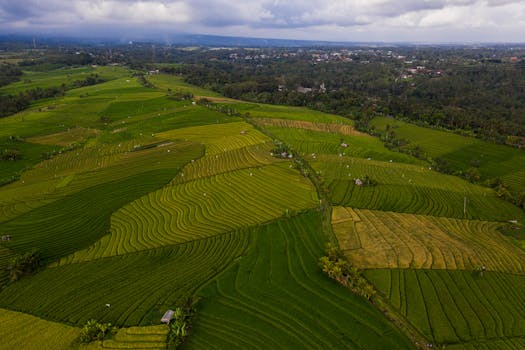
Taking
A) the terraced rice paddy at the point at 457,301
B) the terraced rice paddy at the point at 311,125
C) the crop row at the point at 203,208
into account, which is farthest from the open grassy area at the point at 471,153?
the crop row at the point at 203,208

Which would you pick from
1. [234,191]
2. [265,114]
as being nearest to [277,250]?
[234,191]

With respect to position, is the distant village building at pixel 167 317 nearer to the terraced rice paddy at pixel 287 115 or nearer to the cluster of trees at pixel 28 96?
the terraced rice paddy at pixel 287 115

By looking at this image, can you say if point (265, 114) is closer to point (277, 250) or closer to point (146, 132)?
point (146, 132)

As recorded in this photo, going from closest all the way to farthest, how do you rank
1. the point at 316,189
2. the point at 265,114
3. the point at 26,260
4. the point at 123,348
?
the point at 123,348, the point at 26,260, the point at 316,189, the point at 265,114

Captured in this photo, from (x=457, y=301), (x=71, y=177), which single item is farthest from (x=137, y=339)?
(x=71, y=177)

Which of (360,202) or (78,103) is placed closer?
(360,202)

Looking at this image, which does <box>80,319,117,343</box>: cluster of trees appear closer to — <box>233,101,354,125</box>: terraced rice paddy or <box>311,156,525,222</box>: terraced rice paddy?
<box>311,156,525,222</box>: terraced rice paddy

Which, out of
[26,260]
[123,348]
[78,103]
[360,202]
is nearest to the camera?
[123,348]
